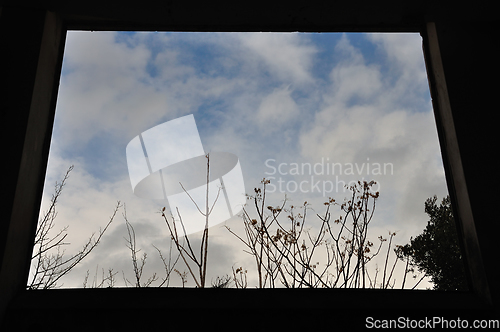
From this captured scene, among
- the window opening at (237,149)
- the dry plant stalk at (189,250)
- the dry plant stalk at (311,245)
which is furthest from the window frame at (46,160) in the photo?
the dry plant stalk at (311,245)

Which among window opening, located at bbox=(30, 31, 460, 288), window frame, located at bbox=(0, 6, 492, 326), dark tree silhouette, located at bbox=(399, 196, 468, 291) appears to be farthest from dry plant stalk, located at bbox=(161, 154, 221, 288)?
dark tree silhouette, located at bbox=(399, 196, 468, 291)

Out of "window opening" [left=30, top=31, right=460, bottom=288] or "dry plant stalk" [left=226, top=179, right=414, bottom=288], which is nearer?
"window opening" [left=30, top=31, right=460, bottom=288]

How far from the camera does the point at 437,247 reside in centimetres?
142

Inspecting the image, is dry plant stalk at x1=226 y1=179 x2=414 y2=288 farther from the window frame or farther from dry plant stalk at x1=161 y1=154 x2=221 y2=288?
the window frame

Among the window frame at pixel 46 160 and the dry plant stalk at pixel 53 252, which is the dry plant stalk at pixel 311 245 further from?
the dry plant stalk at pixel 53 252

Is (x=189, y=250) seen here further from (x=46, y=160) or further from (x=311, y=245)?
(x=46, y=160)

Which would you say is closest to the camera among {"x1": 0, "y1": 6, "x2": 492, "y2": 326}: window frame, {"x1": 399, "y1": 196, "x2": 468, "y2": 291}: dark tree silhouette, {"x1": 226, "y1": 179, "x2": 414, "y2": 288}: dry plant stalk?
{"x1": 0, "y1": 6, "x2": 492, "y2": 326}: window frame

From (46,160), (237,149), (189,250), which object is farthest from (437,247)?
(46,160)

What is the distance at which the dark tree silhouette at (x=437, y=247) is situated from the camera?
1374 mm

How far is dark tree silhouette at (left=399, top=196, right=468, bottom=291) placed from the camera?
1374mm

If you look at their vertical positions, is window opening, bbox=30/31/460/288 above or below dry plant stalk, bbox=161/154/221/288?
above
